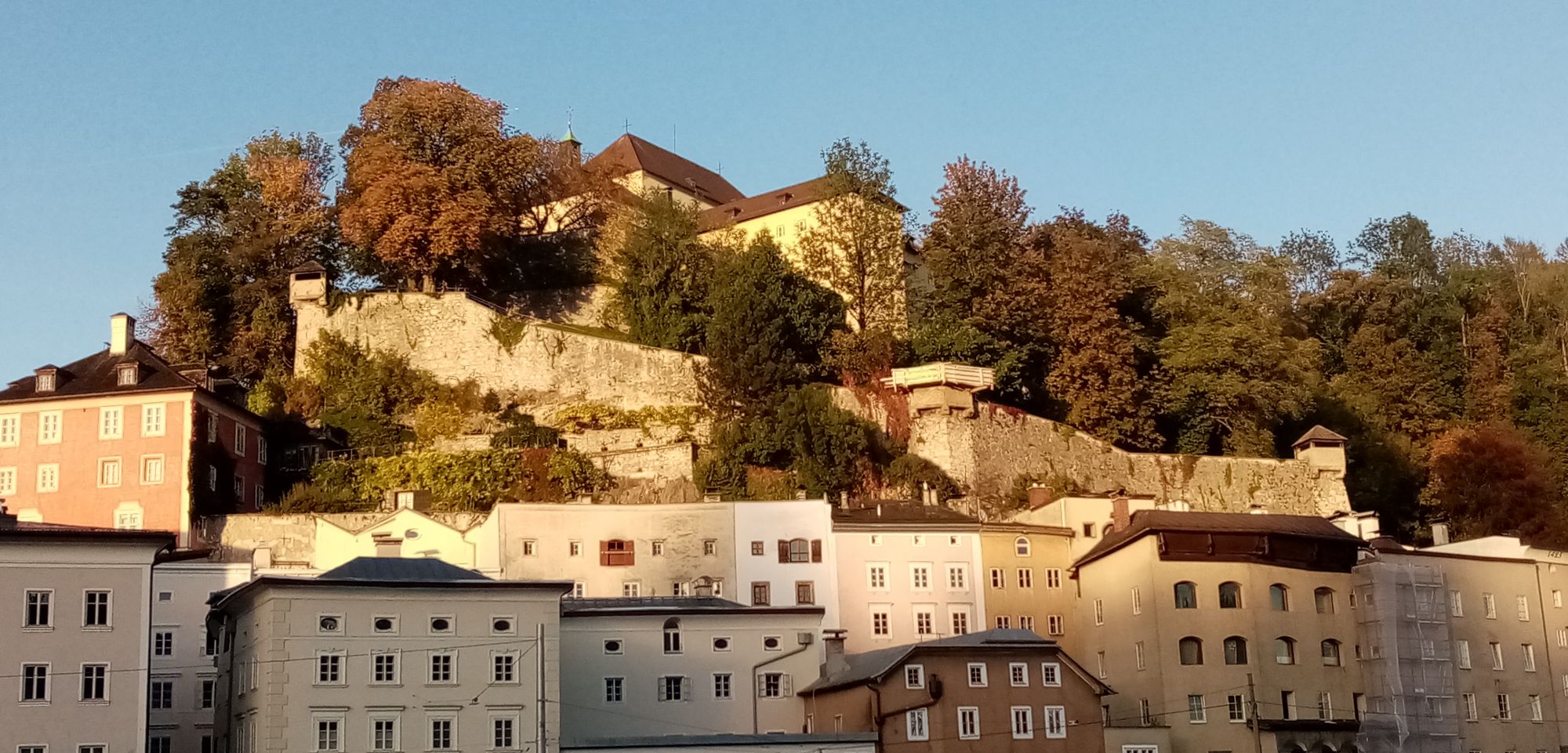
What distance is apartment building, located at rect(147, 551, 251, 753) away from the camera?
5591 cm

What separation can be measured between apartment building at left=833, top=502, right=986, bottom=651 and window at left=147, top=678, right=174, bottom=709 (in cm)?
2016

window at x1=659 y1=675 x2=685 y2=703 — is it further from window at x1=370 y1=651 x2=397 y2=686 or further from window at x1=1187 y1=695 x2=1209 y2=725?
window at x1=1187 y1=695 x2=1209 y2=725

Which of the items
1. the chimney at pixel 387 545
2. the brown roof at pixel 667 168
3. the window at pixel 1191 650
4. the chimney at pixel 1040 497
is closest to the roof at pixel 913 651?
the window at pixel 1191 650

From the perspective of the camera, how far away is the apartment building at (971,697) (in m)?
52.9

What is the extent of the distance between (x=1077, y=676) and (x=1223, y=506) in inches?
783

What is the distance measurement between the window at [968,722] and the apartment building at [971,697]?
0.02 metres

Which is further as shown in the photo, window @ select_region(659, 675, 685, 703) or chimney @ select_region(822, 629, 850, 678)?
chimney @ select_region(822, 629, 850, 678)

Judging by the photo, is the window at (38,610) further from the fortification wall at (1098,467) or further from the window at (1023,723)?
the fortification wall at (1098,467)

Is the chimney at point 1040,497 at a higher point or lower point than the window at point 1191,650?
higher

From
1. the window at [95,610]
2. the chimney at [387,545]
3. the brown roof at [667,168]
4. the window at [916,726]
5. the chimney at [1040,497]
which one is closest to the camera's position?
the window at [95,610]

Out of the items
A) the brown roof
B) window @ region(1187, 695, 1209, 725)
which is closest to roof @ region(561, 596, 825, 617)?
window @ region(1187, 695, 1209, 725)

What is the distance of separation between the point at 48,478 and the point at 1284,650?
134 ft

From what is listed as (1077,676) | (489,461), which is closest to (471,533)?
(489,461)

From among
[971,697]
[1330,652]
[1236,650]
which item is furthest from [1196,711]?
[971,697]
